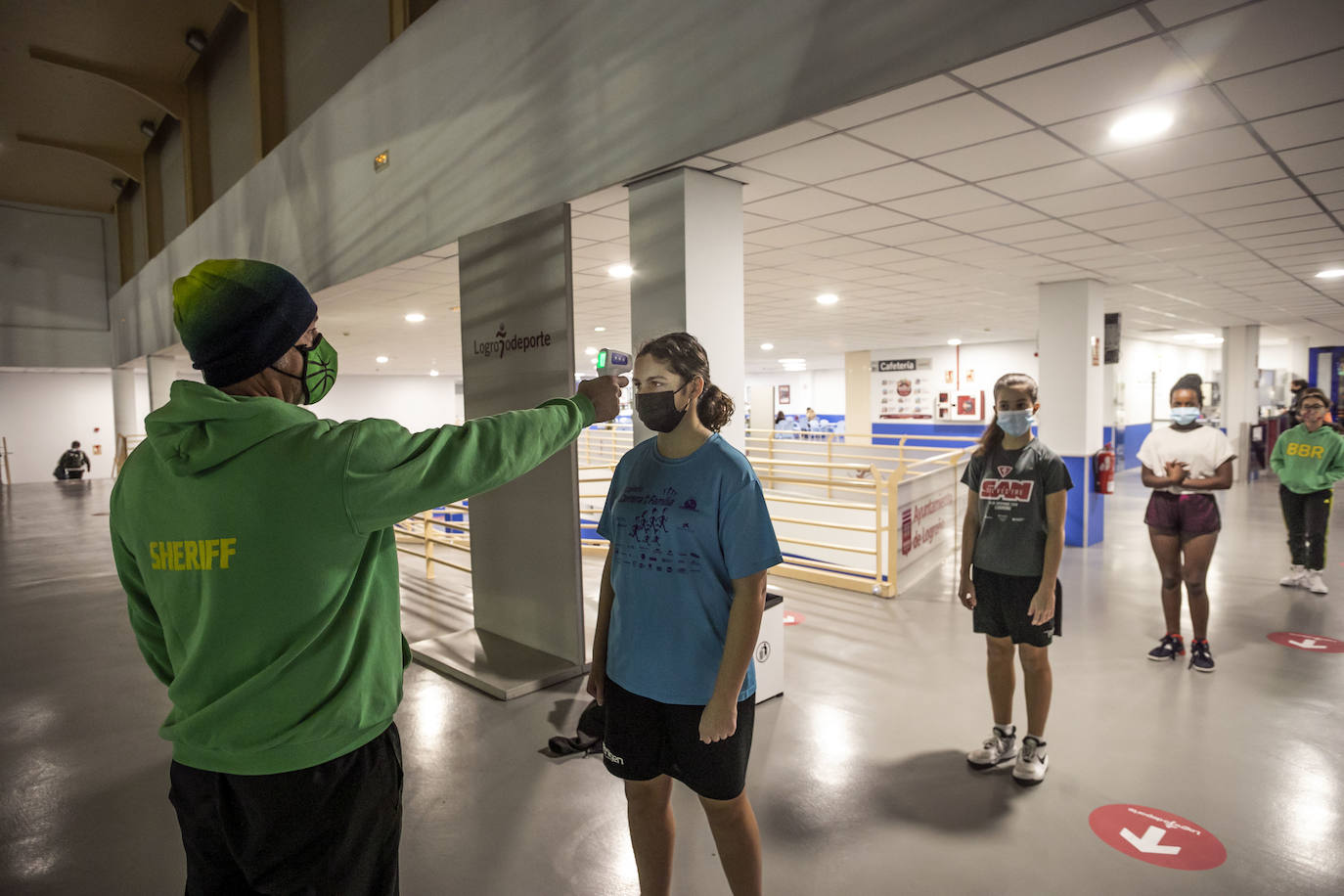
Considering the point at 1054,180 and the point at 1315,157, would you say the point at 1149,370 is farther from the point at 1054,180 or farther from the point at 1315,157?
the point at 1054,180

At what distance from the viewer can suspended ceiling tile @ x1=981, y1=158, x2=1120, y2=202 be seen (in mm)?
3799

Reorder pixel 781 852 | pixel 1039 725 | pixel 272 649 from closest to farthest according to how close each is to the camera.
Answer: pixel 272 649, pixel 781 852, pixel 1039 725

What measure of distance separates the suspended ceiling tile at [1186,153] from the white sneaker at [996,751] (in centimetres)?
288

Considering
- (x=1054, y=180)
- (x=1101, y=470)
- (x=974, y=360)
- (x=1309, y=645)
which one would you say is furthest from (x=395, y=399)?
(x=1309, y=645)

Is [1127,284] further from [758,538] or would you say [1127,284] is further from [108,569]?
[108,569]

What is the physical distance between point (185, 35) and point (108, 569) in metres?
6.86

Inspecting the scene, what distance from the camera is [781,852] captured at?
8.25ft

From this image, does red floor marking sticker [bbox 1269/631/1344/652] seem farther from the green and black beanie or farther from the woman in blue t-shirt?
the green and black beanie

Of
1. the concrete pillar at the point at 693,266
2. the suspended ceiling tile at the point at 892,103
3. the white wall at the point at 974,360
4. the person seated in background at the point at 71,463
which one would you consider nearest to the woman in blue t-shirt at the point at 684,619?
the concrete pillar at the point at 693,266

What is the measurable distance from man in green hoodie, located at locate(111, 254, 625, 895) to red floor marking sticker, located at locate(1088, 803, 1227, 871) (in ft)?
8.42

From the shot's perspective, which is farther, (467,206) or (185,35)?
(185,35)

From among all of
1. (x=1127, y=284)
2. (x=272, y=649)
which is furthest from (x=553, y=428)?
(x=1127, y=284)

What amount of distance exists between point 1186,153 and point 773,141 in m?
2.19

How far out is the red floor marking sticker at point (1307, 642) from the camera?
14.8 feet
